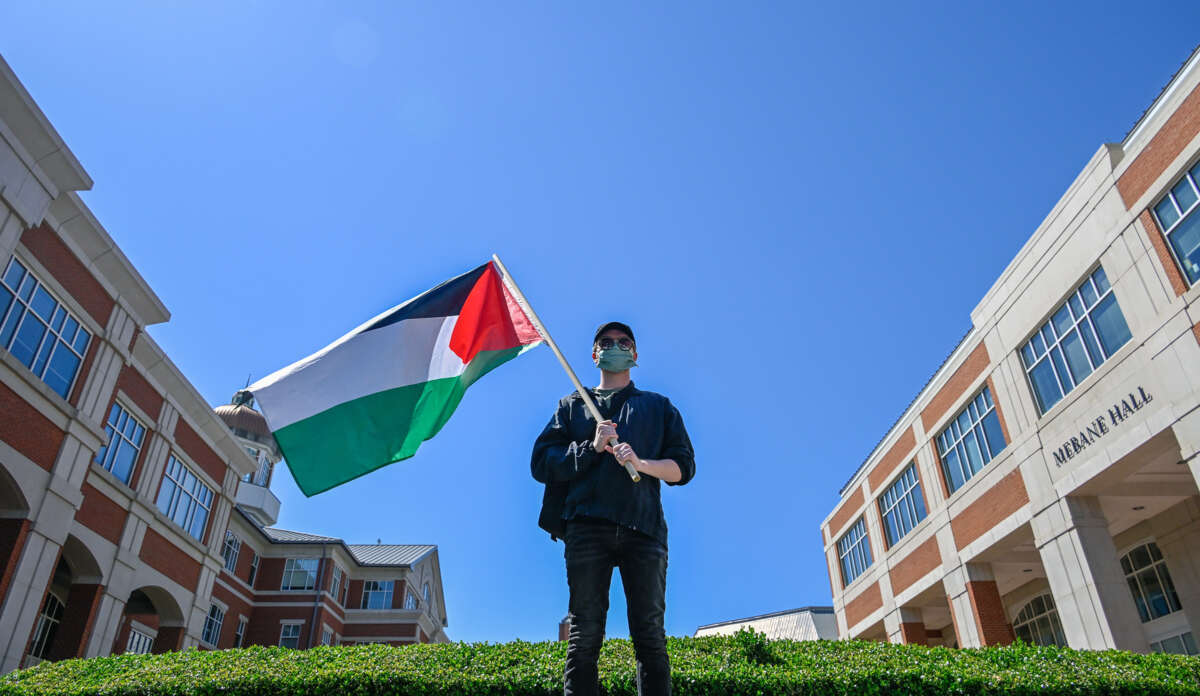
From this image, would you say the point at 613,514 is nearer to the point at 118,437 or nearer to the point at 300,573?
the point at 118,437

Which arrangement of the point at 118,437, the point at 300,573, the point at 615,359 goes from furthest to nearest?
the point at 300,573
the point at 118,437
the point at 615,359

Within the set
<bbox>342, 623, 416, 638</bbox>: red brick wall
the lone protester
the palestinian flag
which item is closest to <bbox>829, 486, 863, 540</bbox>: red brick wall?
<bbox>342, 623, 416, 638</bbox>: red brick wall

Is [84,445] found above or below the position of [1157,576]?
above

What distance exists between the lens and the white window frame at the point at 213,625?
33562 millimetres

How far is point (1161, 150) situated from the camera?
48.4 feet

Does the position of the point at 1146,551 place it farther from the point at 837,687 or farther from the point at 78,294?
the point at 78,294

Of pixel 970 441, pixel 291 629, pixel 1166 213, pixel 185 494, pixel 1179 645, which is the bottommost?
pixel 1179 645

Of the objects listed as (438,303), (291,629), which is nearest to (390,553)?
(291,629)

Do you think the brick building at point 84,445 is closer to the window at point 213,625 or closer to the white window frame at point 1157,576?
the window at point 213,625

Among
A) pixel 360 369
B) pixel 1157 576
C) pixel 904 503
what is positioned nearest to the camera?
pixel 360 369

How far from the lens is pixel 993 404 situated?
20.9 metres

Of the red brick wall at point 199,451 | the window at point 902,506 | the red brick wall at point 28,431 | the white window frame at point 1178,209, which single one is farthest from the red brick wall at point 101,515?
the white window frame at point 1178,209

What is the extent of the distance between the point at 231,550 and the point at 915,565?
31.2m

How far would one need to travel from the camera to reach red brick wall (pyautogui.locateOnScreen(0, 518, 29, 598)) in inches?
632
